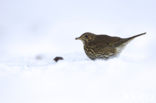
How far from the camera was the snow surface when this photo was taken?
21.0 feet

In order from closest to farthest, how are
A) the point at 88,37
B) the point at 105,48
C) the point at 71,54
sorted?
the point at 105,48, the point at 88,37, the point at 71,54

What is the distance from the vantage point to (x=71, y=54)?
28.4ft

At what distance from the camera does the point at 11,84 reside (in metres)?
6.61

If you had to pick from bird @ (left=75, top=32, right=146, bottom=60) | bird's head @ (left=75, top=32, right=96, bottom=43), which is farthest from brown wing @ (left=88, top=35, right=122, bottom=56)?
bird's head @ (left=75, top=32, right=96, bottom=43)

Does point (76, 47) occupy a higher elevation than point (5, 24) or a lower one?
lower

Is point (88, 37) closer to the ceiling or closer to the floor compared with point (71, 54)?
closer to the floor

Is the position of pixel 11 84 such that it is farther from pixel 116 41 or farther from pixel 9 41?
pixel 9 41

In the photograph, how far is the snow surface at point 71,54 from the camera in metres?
6.39

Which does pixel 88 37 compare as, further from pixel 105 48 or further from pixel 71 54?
pixel 71 54

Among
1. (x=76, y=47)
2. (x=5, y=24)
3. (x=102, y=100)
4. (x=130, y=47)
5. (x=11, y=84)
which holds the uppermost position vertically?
(x=5, y=24)

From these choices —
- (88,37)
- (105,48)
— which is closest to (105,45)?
(105,48)

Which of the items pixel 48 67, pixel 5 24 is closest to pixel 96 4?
pixel 5 24

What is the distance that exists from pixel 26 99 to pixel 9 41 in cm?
564

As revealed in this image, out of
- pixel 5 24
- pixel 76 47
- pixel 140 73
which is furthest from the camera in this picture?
pixel 5 24
